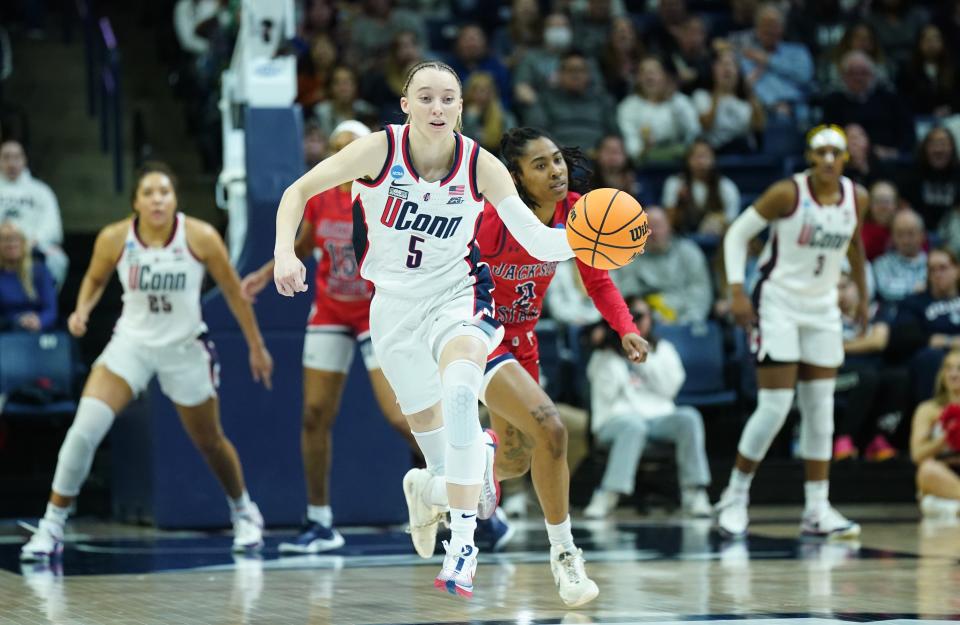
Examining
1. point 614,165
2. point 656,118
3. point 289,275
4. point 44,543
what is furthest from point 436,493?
point 656,118

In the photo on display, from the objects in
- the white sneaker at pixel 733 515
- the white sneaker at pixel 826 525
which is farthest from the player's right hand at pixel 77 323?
the white sneaker at pixel 826 525

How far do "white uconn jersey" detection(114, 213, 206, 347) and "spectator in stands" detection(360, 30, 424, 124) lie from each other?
4.90 meters

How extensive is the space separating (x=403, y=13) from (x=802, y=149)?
373 centimetres

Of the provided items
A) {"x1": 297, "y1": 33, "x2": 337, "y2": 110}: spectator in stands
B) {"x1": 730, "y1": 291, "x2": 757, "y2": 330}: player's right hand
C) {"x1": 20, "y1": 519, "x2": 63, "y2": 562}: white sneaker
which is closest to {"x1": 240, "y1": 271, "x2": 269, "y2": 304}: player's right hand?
{"x1": 20, "y1": 519, "x2": 63, "y2": 562}: white sneaker

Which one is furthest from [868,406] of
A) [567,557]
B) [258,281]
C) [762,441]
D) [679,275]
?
[567,557]

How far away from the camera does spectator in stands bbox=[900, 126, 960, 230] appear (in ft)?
43.5

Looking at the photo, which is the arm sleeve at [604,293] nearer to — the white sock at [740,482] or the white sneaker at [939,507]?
the white sock at [740,482]

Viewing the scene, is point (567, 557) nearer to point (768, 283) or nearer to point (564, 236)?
point (564, 236)

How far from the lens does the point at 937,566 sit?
7.55 meters

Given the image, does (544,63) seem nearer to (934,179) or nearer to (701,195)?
(701,195)

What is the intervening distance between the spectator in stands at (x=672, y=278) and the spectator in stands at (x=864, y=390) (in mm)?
1026

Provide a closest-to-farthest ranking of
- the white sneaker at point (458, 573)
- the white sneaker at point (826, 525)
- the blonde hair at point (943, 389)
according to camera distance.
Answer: the white sneaker at point (458, 573), the white sneaker at point (826, 525), the blonde hair at point (943, 389)

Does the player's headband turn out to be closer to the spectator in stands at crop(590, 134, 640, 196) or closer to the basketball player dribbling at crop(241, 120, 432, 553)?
the basketball player dribbling at crop(241, 120, 432, 553)

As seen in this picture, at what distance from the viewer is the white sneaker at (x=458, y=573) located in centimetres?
546
